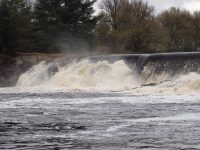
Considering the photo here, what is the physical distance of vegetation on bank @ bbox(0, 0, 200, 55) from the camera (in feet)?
165

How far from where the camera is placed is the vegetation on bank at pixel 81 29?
5034 cm

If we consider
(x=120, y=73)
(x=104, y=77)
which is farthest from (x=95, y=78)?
(x=120, y=73)

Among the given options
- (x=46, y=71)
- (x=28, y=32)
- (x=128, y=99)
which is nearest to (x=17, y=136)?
(x=128, y=99)

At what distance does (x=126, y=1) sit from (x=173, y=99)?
5163 cm

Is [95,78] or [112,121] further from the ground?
[112,121]

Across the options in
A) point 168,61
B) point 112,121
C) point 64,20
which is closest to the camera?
point 112,121

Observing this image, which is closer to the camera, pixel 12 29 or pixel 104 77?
pixel 104 77

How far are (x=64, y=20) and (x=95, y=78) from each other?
1971 centimetres

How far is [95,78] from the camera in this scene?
39250 mm

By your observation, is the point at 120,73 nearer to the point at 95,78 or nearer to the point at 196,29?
the point at 95,78

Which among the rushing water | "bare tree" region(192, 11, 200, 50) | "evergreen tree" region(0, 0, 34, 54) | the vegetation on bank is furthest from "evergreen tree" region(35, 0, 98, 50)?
"bare tree" region(192, 11, 200, 50)

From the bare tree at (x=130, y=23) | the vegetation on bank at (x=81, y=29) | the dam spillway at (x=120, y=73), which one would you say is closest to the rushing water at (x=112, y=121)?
the dam spillway at (x=120, y=73)

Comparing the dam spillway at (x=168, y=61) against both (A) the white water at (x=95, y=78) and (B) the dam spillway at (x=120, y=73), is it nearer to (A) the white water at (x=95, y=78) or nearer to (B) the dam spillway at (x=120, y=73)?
(B) the dam spillway at (x=120, y=73)

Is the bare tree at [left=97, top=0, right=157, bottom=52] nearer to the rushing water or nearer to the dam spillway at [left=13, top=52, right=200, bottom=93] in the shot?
the dam spillway at [left=13, top=52, right=200, bottom=93]
